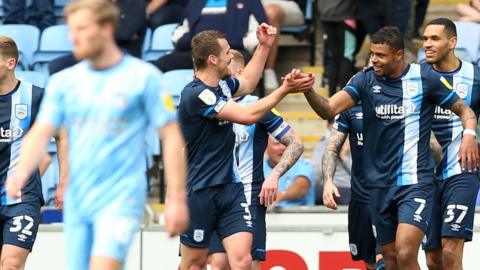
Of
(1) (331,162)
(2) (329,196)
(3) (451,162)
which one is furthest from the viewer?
(1) (331,162)

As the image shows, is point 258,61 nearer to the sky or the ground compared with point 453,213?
nearer to the sky

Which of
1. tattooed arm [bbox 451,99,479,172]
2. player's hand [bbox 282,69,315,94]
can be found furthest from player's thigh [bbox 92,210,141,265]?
tattooed arm [bbox 451,99,479,172]

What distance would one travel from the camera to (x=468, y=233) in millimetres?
10883

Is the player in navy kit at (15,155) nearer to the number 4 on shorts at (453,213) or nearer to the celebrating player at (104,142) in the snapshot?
the celebrating player at (104,142)

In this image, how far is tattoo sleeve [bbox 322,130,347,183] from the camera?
1098 cm

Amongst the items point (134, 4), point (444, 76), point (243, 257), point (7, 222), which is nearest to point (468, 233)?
point (444, 76)

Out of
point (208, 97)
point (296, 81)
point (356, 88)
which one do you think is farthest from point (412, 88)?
point (208, 97)

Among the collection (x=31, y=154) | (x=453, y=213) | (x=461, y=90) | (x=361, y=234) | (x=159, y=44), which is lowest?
(x=361, y=234)

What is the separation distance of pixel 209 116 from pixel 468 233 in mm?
2384

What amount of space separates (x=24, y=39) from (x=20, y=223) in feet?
19.1

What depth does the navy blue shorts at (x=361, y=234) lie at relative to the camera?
11227mm

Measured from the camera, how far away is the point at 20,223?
10.3 m

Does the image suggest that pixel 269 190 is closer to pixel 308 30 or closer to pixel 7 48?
pixel 7 48

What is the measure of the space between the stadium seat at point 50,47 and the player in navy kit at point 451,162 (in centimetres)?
582
